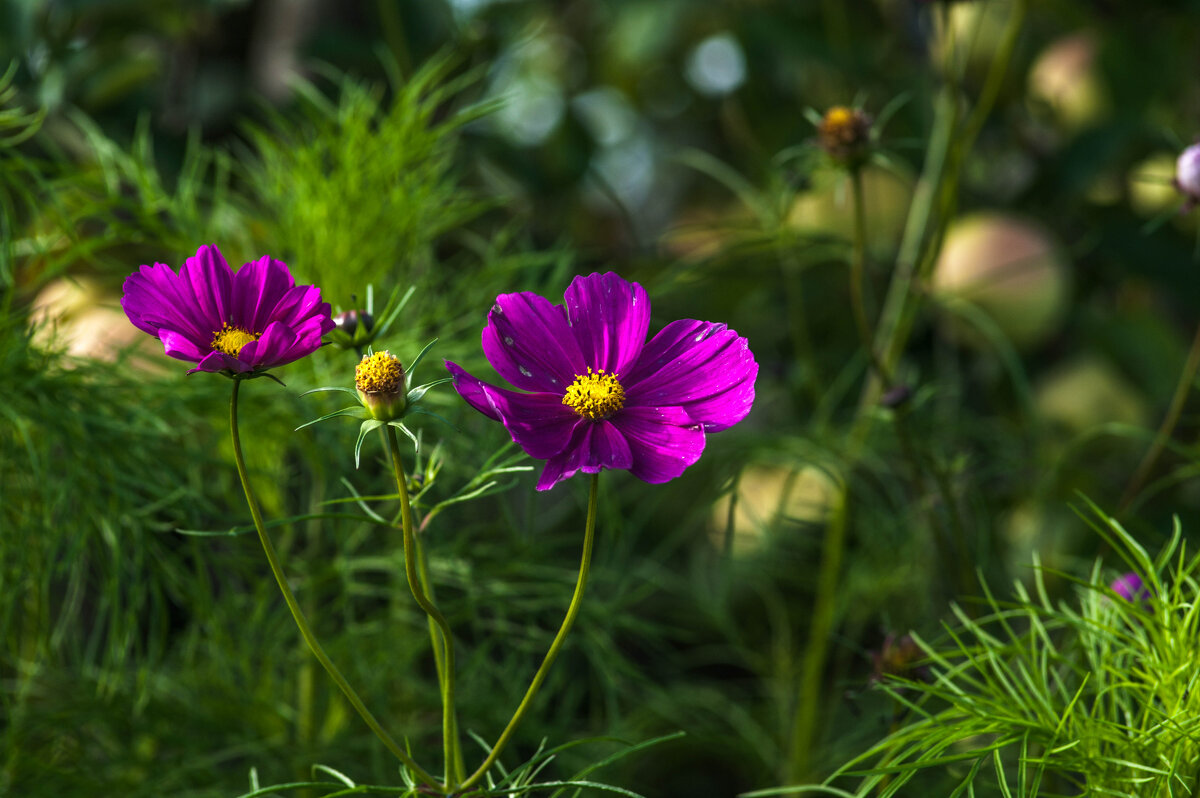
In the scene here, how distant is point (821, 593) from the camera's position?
452mm

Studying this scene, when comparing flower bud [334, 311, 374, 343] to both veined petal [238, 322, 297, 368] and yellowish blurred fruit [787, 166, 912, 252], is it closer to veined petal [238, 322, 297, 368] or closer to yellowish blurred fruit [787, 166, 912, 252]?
veined petal [238, 322, 297, 368]

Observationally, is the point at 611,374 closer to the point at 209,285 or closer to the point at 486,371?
the point at 209,285

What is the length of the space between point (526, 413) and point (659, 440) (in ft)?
0.09

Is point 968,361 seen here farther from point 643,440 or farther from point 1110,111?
point 643,440

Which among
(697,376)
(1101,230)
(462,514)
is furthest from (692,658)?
(697,376)

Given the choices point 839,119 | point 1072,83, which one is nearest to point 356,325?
point 839,119

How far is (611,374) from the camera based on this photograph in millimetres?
227

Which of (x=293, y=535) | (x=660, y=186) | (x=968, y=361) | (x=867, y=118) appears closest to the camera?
(x=867, y=118)

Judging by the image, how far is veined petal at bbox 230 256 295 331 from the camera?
22cm

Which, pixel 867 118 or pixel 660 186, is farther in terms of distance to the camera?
pixel 660 186

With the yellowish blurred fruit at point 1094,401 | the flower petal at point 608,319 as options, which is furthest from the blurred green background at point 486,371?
the flower petal at point 608,319

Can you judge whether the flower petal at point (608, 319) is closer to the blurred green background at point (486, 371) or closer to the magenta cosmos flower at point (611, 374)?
the magenta cosmos flower at point (611, 374)

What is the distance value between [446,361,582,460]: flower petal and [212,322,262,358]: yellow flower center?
0.04m

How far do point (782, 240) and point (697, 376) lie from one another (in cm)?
22
